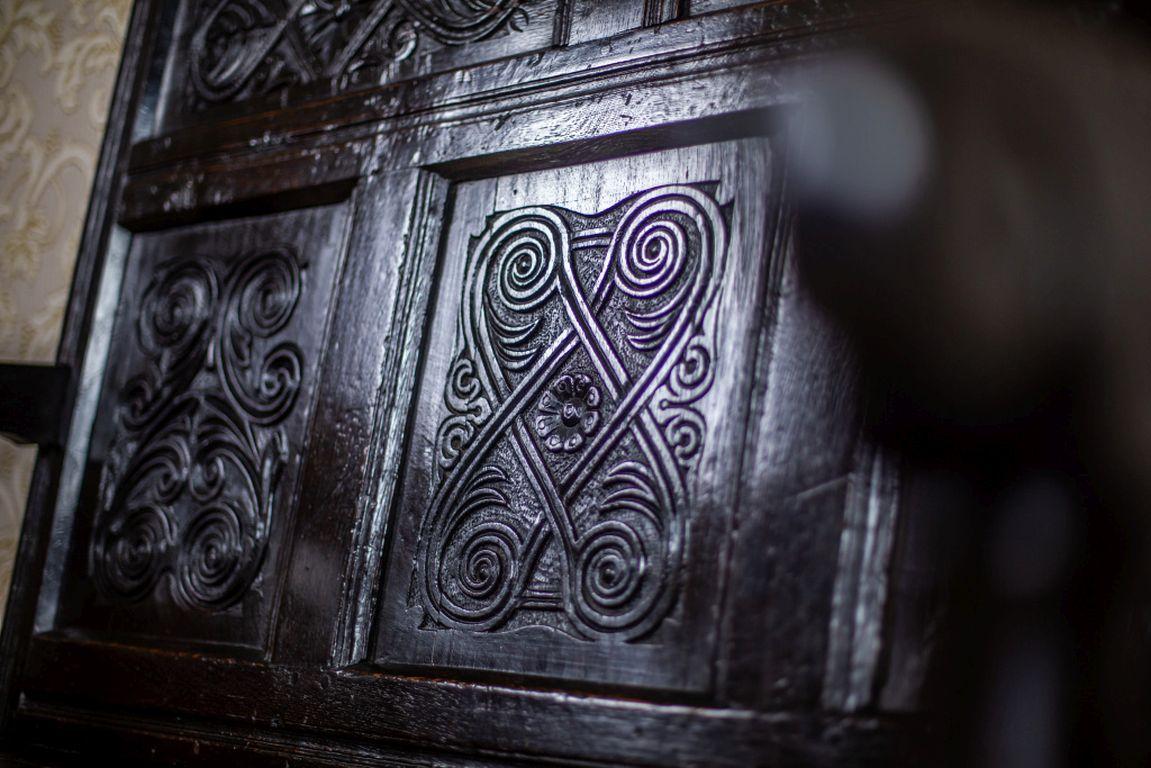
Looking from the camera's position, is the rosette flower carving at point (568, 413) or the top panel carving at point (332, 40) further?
the top panel carving at point (332, 40)

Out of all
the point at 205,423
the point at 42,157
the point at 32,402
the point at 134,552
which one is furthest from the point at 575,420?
the point at 42,157

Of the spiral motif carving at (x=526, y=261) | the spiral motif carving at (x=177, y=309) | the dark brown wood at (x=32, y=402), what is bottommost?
the dark brown wood at (x=32, y=402)

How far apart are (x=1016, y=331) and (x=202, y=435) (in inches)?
42.2

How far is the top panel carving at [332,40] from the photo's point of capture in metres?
1.39

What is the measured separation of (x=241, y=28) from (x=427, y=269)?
24.0 inches

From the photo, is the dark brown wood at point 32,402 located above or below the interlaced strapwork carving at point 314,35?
below

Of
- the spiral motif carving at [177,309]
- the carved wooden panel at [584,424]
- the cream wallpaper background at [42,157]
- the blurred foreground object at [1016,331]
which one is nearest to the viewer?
the blurred foreground object at [1016,331]

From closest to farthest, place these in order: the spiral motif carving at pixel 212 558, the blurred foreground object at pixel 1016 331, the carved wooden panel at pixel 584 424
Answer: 1. the blurred foreground object at pixel 1016 331
2. the carved wooden panel at pixel 584 424
3. the spiral motif carving at pixel 212 558

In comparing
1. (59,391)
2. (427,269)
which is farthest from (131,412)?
(427,269)

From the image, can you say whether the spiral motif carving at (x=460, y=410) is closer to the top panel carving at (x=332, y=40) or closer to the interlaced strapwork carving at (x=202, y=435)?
the interlaced strapwork carving at (x=202, y=435)

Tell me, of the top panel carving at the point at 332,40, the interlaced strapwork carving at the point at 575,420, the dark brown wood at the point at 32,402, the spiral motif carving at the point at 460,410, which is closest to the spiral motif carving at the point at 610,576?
the interlaced strapwork carving at the point at 575,420

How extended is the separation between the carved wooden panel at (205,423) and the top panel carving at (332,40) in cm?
22

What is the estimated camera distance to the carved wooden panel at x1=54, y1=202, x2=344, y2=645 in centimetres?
140

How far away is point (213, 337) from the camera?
60.1 inches
